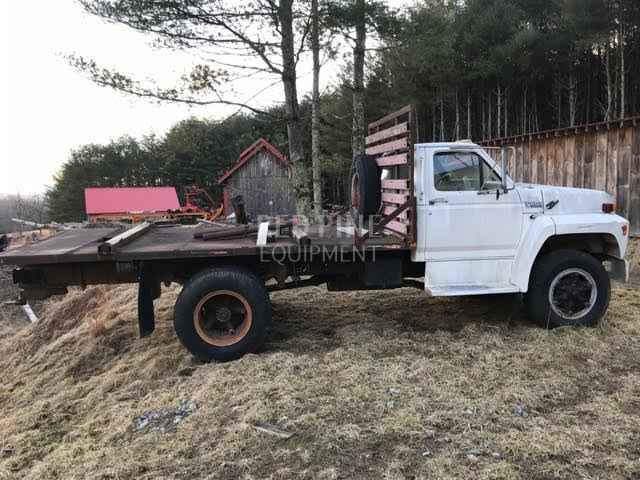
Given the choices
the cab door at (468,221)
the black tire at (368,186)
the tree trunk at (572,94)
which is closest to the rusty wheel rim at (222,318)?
the black tire at (368,186)

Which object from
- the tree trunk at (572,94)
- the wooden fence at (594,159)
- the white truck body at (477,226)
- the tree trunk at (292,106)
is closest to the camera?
the white truck body at (477,226)

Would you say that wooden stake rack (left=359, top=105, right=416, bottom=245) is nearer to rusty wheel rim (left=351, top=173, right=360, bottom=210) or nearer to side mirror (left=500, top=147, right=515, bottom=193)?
rusty wheel rim (left=351, top=173, right=360, bottom=210)

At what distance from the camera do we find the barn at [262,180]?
2188 centimetres

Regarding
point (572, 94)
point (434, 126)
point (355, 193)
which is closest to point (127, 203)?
point (434, 126)

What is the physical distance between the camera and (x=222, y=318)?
5.11 m

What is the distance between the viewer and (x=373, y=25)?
9.86 meters

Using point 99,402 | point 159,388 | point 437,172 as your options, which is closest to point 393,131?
point 437,172

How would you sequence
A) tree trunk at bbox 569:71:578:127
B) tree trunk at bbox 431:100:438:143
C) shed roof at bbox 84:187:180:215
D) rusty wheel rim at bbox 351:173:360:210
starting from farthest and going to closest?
tree trunk at bbox 431:100:438:143, shed roof at bbox 84:187:180:215, tree trunk at bbox 569:71:578:127, rusty wheel rim at bbox 351:173:360:210

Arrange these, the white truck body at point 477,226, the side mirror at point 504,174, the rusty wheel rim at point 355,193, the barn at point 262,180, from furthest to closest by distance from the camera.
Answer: the barn at point 262,180 < the rusty wheel rim at point 355,193 < the white truck body at point 477,226 < the side mirror at point 504,174

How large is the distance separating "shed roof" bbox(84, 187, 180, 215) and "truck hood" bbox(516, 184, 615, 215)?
15.8 meters

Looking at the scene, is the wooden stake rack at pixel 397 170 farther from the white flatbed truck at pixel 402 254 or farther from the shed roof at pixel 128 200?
the shed roof at pixel 128 200

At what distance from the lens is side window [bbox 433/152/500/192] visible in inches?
213

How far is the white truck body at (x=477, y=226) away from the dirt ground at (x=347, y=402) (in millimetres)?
638

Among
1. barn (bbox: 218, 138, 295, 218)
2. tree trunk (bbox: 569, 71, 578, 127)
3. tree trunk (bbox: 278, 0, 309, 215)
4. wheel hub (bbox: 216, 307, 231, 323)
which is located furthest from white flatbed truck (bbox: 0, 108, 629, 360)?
barn (bbox: 218, 138, 295, 218)
